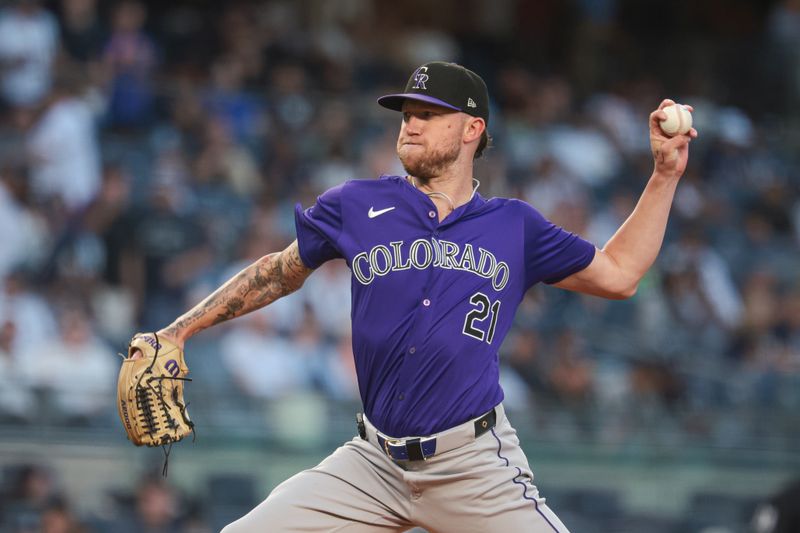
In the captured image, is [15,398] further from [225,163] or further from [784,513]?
[784,513]

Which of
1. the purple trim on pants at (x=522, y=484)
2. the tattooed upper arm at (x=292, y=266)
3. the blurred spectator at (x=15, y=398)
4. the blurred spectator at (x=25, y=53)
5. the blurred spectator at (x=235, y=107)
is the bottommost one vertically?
the blurred spectator at (x=15, y=398)

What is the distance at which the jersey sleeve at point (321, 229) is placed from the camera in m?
4.57

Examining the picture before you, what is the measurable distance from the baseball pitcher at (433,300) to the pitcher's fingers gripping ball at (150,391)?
5 cm

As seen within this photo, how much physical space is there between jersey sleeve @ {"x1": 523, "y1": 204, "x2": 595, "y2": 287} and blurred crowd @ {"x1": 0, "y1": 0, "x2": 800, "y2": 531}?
390 cm

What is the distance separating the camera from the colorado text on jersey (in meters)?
4.45

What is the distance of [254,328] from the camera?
899cm

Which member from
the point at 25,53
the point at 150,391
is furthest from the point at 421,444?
the point at 25,53

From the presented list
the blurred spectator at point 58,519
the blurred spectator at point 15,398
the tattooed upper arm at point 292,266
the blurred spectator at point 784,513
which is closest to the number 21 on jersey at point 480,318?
the tattooed upper arm at point 292,266

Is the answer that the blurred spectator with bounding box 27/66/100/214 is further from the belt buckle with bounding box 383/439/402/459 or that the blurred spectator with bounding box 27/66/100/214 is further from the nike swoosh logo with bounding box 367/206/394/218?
the belt buckle with bounding box 383/439/402/459

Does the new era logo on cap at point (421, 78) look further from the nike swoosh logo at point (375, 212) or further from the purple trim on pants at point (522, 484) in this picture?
the purple trim on pants at point (522, 484)

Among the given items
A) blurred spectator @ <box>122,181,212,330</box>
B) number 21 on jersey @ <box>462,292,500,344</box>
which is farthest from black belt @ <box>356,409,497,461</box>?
blurred spectator @ <box>122,181,212,330</box>

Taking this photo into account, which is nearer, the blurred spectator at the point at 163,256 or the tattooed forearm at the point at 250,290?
the tattooed forearm at the point at 250,290

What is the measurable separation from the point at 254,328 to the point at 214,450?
1169 millimetres

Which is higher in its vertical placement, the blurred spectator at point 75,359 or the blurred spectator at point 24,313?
the blurred spectator at point 24,313
